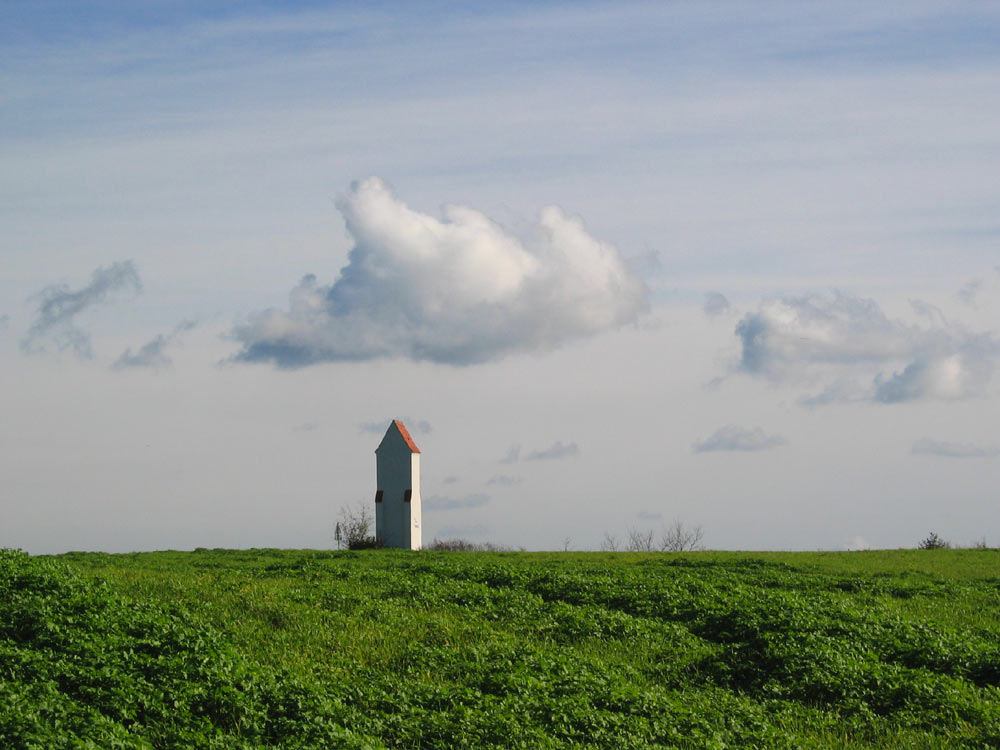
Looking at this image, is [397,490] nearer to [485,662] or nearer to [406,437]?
[406,437]

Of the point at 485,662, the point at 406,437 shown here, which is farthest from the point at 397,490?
the point at 485,662

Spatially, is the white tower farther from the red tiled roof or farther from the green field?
the green field

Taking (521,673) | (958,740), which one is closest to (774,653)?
(958,740)

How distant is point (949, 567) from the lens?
35344 mm

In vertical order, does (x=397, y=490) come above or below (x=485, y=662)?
above

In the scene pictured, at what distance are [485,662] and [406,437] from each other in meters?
33.1

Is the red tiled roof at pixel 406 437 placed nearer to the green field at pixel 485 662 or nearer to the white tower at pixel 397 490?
the white tower at pixel 397 490

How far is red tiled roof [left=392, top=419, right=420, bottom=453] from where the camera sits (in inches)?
1964

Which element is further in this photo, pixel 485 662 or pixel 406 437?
pixel 406 437

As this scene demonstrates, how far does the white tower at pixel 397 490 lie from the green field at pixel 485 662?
21.4 metres

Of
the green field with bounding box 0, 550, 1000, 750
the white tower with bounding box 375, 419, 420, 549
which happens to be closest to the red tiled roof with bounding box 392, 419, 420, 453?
the white tower with bounding box 375, 419, 420, 549

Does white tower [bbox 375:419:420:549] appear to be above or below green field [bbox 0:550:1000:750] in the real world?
above

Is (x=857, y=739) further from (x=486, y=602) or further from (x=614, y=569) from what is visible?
(x=614, y=569)

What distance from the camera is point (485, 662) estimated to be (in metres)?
17.5
